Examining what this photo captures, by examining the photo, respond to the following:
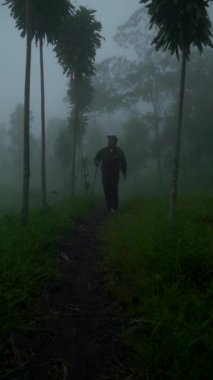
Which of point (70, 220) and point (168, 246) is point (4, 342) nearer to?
point (168, 246)

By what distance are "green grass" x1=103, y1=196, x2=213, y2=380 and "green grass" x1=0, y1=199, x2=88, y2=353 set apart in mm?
1151

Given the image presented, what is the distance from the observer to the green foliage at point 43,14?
1320 centimetres

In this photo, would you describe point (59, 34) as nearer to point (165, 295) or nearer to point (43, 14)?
point (43, 14)

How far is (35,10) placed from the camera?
13.3 metres

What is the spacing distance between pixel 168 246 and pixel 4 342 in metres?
3.30

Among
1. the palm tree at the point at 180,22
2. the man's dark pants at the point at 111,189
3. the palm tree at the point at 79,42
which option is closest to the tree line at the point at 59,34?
the palm tree at the point at 79,42

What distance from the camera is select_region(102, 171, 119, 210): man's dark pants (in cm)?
1339

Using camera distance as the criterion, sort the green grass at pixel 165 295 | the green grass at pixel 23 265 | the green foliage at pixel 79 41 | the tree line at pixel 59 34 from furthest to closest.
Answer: the green foliage at pixel 79 41 → the tree line at pixel 59 34 → the green grass at pixel 23 265 → the green grass at pixel 165 295

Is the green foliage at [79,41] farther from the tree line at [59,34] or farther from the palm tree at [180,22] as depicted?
the palm tree at [180,22]

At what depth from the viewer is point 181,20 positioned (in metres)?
8.89

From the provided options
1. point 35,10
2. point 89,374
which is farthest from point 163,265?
point 35,10

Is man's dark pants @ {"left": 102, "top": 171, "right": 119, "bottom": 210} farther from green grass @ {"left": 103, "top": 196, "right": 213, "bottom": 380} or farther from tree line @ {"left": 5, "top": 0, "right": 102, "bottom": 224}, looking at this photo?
green grass @ {"left": 103, "top": 196, "right": 213, "bottom": 380}

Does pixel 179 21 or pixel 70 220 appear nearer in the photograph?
pixel 179 21

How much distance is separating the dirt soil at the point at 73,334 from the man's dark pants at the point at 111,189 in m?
6.88
